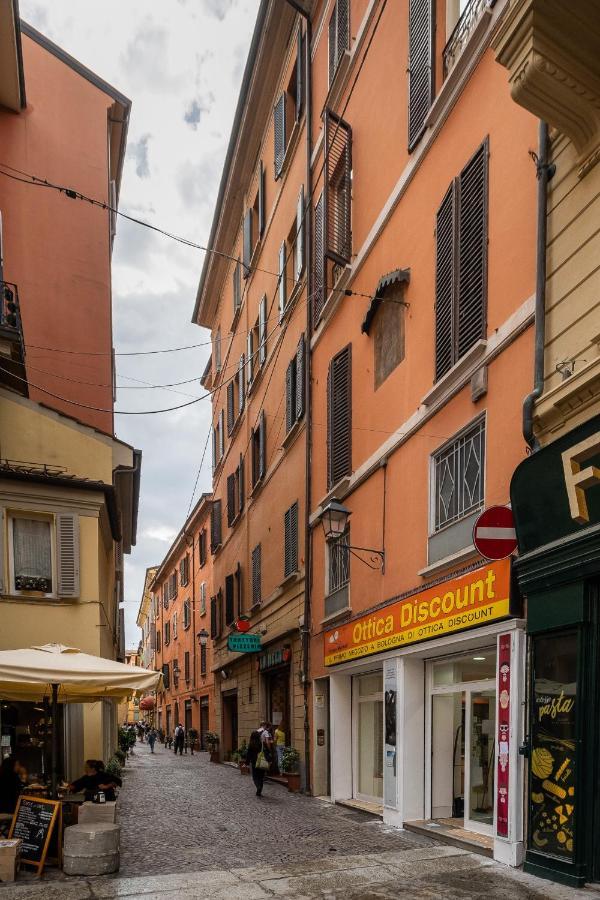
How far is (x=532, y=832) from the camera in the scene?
7.65 m

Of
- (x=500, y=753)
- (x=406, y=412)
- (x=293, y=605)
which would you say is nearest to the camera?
(x=500, y=753)

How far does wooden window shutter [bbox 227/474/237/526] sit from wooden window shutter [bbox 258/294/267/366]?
6355mm

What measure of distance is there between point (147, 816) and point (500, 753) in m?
7.11

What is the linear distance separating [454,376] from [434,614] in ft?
10.3

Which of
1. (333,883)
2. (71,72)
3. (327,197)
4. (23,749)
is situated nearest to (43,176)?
(71,72)

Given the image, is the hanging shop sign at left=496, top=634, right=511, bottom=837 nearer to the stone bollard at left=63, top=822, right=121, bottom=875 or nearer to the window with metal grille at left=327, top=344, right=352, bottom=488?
the stone bollard at left=63, top=822, right=121, bottom=875

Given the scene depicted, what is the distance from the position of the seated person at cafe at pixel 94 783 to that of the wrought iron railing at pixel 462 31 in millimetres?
10553

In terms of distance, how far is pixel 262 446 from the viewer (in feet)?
76.3

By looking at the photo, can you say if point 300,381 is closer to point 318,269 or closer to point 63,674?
point 318,269

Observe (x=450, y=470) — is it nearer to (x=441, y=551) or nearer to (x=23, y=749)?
(x=441, y=551)

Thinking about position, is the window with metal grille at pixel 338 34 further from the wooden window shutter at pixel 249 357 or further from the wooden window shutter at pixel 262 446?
the wooden window shutter at pixel 249 357

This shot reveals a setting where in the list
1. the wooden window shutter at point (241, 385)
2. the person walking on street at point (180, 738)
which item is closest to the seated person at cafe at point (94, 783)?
the wooden window shutter at point (241, 385)

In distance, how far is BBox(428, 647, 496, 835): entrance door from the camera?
9.55 metres

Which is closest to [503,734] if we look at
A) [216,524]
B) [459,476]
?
[459,476]
